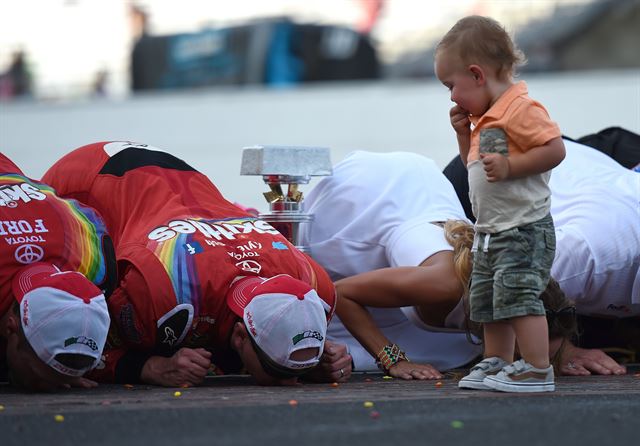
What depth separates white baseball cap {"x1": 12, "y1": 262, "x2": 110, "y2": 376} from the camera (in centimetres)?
319

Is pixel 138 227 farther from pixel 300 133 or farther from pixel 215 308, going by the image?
pixel 300 133

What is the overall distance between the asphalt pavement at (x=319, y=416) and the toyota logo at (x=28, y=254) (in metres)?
0.40

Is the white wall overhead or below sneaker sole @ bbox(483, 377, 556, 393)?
overhead

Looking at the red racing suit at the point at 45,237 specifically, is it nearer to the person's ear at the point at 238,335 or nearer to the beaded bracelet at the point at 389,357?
the person's ear at the point at 238,335

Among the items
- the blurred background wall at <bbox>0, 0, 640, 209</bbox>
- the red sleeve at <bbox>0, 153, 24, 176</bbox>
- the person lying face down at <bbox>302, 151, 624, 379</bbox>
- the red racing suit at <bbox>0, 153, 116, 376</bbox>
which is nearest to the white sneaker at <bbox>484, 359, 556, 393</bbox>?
the person lying face down at <bbox>302, 151, 624, 379</bbox>

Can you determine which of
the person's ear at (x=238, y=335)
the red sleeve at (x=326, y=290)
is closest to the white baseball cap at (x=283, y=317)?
the person's ear at (x=238, y=335)

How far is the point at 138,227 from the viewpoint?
A: 3889 millimetres

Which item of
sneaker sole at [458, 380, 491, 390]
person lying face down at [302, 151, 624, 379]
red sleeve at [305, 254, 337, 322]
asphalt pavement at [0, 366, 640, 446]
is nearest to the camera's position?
asphalt pavement at [0, 366, 640, 446]

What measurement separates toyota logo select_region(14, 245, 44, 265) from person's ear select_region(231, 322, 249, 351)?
0.63 metres

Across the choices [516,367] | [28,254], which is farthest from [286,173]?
[516,367]

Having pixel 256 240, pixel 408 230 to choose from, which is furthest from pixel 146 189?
pixel 408 230

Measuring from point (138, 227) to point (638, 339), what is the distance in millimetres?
2154

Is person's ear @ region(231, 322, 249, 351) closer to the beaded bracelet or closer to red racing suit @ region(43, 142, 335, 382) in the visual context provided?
red racing suit @ region(43, 142, 335, 382)

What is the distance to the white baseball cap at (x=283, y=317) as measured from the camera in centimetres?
336
